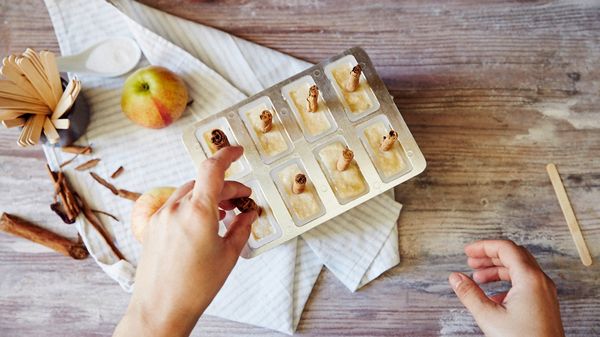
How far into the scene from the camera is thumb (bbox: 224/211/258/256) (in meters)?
0.67

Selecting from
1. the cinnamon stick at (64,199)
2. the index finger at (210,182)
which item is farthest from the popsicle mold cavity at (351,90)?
the cinnamon stick at (64,199)

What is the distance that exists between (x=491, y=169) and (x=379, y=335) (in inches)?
14.9

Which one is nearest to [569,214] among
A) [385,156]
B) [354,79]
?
[385,156]

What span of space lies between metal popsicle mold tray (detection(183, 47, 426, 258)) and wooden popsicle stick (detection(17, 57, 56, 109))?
227 mm

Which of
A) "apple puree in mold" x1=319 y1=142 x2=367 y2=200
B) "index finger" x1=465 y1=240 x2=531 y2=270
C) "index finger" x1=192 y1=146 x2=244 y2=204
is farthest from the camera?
"apple puree in mold" x1=319 y1=142 x2=367 y2=200

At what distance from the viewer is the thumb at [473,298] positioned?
70 cm

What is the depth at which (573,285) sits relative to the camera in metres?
0.91

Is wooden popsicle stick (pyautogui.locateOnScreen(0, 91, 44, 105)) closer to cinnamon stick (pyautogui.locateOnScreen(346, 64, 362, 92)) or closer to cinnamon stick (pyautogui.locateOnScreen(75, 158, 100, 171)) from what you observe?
cinnamon stick (pyautogui.locateOnScreen(75, 158, 100, 171))

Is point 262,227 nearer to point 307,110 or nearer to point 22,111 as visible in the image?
point 307,110

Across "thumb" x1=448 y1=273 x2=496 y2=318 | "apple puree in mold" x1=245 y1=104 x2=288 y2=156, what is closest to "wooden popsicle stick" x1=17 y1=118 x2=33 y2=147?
"apple puree in mold" x1=245 y1=104 x2=288 y2=156

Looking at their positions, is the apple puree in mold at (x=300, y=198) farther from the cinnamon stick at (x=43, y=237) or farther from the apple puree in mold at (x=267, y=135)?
the cinnamon stick at (x=43, y=237)

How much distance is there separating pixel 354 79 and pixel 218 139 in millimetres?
250

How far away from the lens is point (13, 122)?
788mm

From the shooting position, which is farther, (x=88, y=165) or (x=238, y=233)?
(x=88, y=165)
